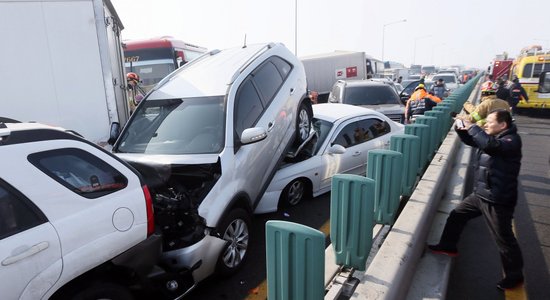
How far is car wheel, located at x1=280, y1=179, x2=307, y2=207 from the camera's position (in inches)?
215

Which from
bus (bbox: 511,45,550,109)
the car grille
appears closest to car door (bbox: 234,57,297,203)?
the car grille

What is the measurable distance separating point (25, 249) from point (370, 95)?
10008 mm

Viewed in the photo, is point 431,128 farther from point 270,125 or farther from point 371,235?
point 371,235

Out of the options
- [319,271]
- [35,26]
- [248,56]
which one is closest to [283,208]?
[248,56]

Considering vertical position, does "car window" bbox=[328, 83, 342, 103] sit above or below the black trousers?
above

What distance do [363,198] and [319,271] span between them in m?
0.81

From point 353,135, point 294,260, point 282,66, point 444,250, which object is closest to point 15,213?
point 294,260

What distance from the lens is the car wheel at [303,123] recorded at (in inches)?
229

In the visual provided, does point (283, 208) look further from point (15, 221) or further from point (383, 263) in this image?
point (15, 221)

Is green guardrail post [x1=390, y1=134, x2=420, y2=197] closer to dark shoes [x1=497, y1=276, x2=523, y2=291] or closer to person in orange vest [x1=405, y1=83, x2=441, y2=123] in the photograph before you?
dark shoes [x1=497, y1=276, x2=523, y2=291]

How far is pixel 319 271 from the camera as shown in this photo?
201cm

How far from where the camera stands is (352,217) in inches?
106

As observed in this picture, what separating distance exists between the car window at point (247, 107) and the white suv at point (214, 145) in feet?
0.04

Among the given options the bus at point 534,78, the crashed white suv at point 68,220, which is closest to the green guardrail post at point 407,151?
the crashed white suv at point 68,220
